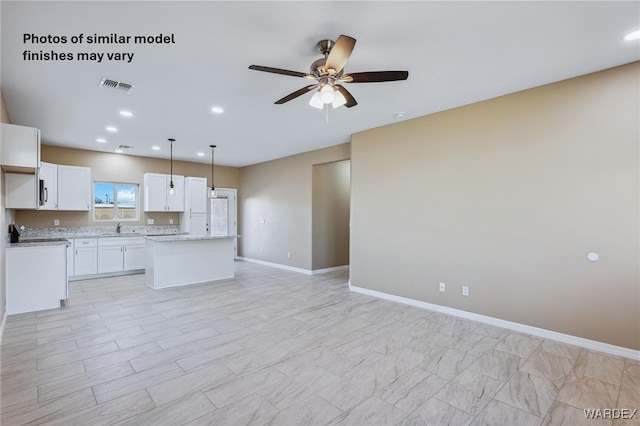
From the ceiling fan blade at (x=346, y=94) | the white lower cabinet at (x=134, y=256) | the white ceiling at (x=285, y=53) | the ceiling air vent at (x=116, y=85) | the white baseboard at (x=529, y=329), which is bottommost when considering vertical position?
the white baseboard at (x=529, y=329)

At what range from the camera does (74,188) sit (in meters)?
6.09

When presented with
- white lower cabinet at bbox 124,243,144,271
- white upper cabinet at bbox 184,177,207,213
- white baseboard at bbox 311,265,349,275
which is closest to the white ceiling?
white lower cabinet at bbox 124,243,144,271

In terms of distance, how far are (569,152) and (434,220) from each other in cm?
168

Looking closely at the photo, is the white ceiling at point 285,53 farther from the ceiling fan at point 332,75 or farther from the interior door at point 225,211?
the interior door at point 225,211

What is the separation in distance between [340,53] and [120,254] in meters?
6.55

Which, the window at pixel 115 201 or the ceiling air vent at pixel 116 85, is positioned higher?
the ceiling air vent at pixel 116 85

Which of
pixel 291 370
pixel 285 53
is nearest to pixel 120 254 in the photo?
pixel 291 370

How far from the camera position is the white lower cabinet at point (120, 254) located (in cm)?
621

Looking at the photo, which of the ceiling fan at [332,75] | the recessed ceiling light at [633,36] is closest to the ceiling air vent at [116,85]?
the ceiling fan at [332,75]

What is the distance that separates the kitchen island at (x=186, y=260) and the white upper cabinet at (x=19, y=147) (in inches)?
86.3

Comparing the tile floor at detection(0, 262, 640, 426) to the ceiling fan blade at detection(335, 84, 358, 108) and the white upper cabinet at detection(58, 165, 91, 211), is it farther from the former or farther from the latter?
the white upper cabinet at detection(58, 165, 91, 211)

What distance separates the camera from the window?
6708mm

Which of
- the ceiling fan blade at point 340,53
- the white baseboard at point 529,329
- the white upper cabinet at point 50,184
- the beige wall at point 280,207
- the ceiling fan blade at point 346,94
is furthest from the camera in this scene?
the beige wall at point 280,207

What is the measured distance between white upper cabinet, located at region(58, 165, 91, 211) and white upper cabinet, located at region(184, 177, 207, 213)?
1.97 metres
